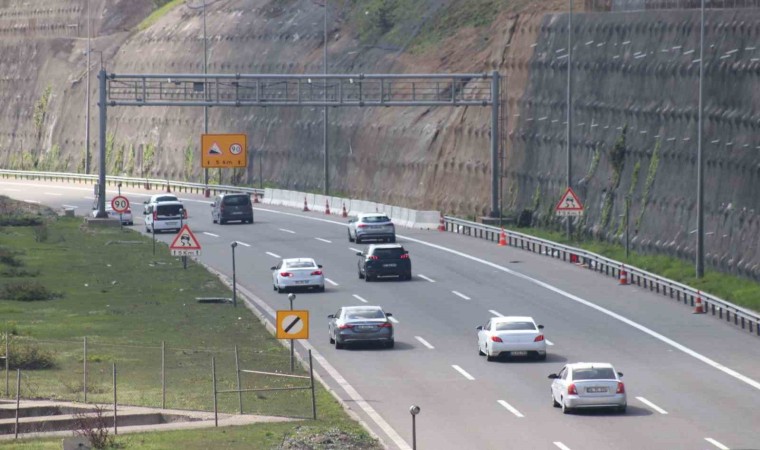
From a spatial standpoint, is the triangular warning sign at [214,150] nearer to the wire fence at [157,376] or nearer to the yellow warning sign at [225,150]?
the yellow warning sign at [225,150]

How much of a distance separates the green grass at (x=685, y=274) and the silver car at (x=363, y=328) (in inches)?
520

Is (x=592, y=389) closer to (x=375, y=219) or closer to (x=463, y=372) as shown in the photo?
(x=463, y=372)

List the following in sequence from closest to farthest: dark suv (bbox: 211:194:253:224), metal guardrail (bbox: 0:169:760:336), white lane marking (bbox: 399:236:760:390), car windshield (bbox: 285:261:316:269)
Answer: white lane marking (bbox: 399:236:760:390) → metal guardrail (bbox: 0:169:760:336) → car windshield (bbox: 285:261:316:269) → dark suv (bbox: 211:194:253:224)

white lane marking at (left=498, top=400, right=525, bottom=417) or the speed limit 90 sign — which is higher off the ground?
the speed limit 90 sign

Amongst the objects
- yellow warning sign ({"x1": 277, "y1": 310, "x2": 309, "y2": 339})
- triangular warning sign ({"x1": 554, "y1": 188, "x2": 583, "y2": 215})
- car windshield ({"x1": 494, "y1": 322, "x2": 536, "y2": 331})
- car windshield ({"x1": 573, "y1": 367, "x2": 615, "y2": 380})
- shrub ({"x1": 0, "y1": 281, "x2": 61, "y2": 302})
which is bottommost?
shrub ({"x1": 0, "y1": 281, "x2": 61, "y2": 302})

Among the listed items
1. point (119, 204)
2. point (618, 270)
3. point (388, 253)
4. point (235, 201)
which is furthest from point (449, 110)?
point (388, 253)

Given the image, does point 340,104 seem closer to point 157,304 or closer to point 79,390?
point 157,304

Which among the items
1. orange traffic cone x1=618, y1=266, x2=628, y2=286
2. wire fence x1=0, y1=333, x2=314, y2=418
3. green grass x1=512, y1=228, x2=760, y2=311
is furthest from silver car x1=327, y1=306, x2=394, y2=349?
orange traffic cone x1=618, y1=266, x2=628, y2=286

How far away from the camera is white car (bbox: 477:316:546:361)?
42375mm

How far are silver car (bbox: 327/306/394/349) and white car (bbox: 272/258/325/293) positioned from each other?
11532 millimetres

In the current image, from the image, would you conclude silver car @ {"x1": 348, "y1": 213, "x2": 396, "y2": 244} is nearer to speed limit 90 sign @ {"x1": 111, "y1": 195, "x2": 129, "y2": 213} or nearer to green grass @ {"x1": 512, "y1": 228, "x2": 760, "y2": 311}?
green grass @ {"x1": 512, "y1": 228, "x2": 760, "y2": 311}

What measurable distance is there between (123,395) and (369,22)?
78336 mm

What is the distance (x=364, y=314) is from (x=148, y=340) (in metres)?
6.45

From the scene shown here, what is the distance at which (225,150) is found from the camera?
352ft
